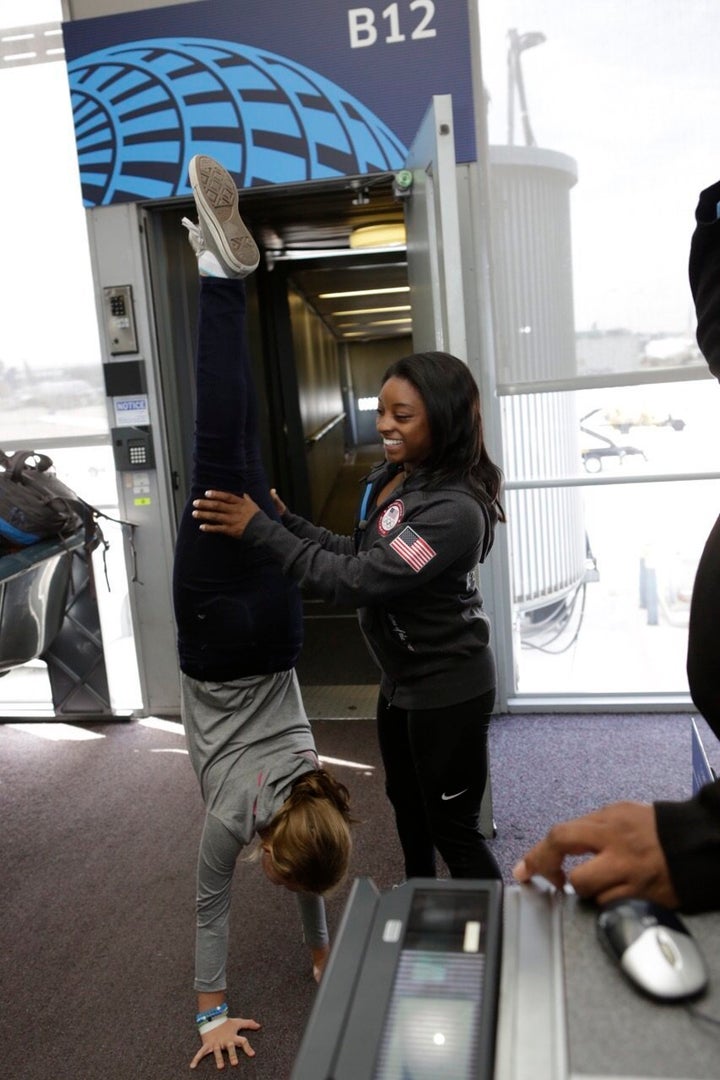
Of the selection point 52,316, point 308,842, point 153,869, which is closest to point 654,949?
point 308,842

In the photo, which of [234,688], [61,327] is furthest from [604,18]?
[234,688]

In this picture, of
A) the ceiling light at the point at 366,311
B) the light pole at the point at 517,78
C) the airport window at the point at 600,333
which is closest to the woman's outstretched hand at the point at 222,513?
the airport window at the point at 600,333

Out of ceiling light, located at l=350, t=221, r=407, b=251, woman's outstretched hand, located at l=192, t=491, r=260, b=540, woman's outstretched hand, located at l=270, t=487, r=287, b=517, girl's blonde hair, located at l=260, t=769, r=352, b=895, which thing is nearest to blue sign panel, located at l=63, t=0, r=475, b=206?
woman's outstretched hand, located at l=270, t=487, r=287, b=517

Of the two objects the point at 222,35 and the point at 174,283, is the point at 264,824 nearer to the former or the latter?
the point at 174,283

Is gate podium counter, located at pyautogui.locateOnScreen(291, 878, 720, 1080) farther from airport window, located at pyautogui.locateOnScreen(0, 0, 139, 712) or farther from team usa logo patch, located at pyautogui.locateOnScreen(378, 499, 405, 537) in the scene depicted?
airport window, located at pyautogui.locateOnScreen(0, 0, 139, 712)

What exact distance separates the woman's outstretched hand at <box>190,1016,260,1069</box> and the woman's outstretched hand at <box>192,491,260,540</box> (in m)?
1.11

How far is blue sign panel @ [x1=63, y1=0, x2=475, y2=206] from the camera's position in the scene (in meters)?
3.49

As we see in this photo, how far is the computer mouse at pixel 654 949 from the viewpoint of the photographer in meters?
0.59

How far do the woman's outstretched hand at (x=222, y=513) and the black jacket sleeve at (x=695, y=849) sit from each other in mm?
1228

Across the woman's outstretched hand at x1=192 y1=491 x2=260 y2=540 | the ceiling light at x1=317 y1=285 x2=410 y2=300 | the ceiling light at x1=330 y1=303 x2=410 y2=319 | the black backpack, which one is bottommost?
the black backpack

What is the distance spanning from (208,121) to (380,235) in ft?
7.49

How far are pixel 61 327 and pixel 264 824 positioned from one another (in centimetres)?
299

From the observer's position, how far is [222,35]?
11.9 ft

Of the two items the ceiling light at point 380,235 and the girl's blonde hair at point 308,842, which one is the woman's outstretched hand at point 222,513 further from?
the ceiling light at point 380,235
